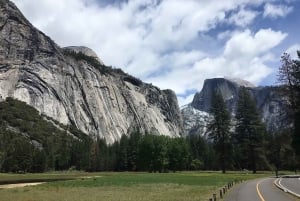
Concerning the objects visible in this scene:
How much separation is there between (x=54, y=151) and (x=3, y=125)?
3935 centimetres

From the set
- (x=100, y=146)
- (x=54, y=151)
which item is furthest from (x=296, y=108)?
(x=100, y=146)

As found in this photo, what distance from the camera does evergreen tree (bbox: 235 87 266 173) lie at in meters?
97.2

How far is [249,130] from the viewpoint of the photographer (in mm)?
99438

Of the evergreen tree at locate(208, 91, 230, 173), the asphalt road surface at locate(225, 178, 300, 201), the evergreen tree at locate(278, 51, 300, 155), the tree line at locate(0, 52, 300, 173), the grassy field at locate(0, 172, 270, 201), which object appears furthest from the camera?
the evergreen tree at locate(208, 91, 230, 173)

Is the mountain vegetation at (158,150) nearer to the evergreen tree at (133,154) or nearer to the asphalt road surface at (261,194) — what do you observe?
the evergreen tree at (133,154)

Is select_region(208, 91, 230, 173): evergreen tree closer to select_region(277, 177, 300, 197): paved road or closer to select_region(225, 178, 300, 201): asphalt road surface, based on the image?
select_region(277, 177, 300, 197): paved road

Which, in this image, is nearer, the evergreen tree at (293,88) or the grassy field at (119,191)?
the grassy field at (119,191)

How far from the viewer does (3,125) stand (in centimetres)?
18925

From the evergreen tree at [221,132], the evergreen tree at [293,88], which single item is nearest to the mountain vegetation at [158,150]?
the evergreen tree at [221,132]

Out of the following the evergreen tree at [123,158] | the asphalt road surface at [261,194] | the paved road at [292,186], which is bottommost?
the asphalt road surface at [261,194]

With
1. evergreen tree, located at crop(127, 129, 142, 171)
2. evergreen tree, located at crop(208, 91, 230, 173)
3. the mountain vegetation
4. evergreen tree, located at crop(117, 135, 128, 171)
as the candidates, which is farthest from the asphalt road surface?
evergreen tree, located at crop(117, 135, 128, 171)

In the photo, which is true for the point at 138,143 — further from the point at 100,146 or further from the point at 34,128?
the point at 34,128

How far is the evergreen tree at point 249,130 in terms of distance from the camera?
3826 inches

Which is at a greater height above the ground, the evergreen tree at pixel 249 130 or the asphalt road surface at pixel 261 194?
the evergreen tree at pixel 249 130
